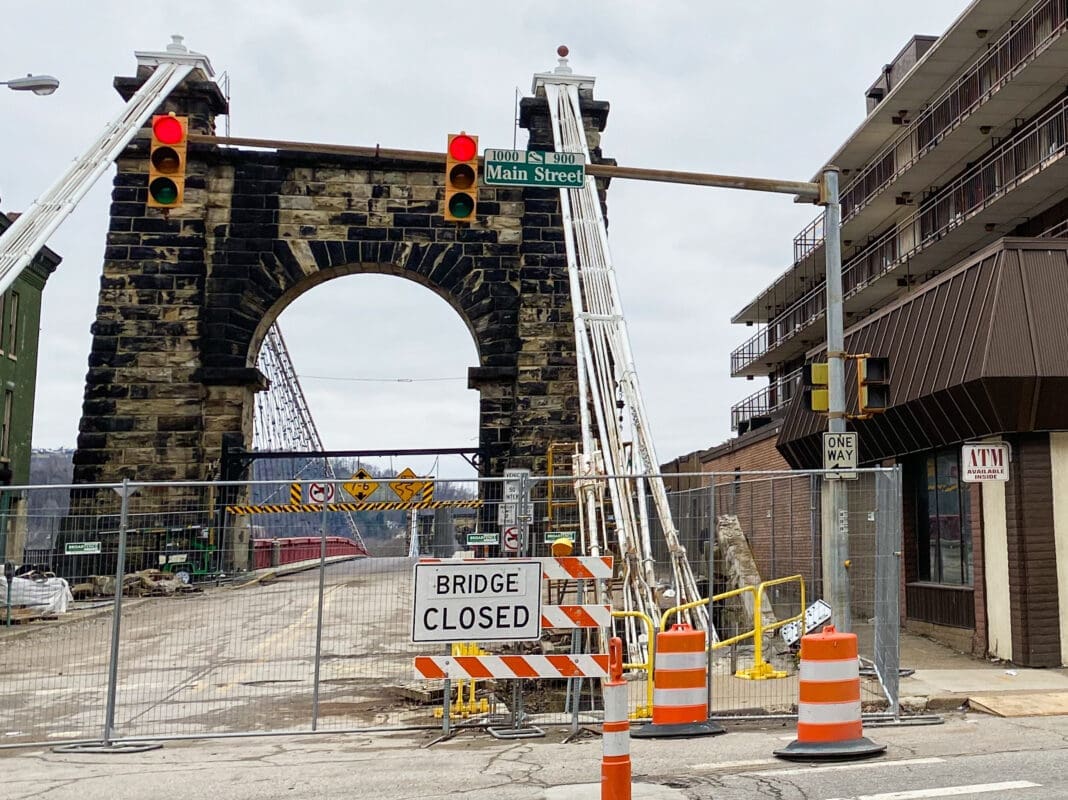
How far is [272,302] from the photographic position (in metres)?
27.7

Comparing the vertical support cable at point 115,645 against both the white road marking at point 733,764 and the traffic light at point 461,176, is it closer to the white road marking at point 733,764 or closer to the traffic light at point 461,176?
the traffic light at point 461,176

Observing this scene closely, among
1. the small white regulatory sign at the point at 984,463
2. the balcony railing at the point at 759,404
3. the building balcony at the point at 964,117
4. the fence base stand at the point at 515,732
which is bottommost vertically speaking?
the fence base stand at the point at 515,732

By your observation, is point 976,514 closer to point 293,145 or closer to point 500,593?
point 500,593

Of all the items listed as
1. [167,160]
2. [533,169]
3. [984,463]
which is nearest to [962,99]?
[984,463]

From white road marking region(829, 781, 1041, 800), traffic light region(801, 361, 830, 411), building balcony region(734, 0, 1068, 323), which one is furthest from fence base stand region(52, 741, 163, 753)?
building balcony region(734, 0, 1068, 323)

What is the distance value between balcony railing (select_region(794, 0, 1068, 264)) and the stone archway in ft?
45.3

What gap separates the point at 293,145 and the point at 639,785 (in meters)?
8.31

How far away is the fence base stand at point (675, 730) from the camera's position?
9445 millimetres

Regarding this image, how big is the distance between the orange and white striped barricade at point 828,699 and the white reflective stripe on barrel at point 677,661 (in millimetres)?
1197

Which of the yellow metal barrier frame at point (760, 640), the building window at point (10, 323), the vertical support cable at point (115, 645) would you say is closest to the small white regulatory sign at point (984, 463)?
the yellow metal barrier frame at point (760, 640)

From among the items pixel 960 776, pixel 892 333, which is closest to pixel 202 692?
pixel 960 776

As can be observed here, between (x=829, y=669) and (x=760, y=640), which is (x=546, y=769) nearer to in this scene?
(x=829, y=669)

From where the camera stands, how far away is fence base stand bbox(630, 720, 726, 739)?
945 cm

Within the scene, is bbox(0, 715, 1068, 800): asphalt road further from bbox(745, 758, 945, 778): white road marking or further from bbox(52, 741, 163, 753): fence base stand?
bbox(52, 741, 163, 753): fence base stand
